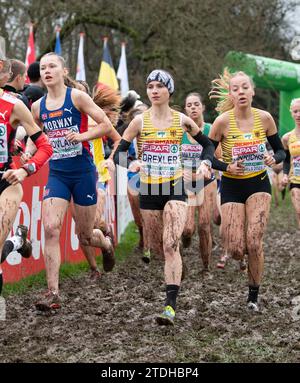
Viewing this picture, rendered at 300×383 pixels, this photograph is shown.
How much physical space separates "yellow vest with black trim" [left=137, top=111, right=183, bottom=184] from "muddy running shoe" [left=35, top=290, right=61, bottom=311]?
1277mm

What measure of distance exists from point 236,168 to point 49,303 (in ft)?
6.74

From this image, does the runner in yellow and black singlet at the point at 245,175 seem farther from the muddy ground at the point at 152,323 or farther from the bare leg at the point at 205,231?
the bare leg at the point at 205,231

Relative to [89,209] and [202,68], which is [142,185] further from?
[202,68]

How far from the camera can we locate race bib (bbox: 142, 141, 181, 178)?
659 cm

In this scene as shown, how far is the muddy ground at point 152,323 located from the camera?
16.6ft

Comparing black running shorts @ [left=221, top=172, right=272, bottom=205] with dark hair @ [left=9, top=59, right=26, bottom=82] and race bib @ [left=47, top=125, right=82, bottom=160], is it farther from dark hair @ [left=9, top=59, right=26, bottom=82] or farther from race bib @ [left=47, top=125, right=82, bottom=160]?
dark hair @ [left=9, top=59, right=26, bottom=82]

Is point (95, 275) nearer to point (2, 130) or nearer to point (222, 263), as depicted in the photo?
point (222, 263)

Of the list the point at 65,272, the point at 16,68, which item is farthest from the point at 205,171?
the point at 65,272

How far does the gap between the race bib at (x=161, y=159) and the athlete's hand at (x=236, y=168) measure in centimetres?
56

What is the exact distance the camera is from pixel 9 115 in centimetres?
557

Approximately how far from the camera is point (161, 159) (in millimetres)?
6598

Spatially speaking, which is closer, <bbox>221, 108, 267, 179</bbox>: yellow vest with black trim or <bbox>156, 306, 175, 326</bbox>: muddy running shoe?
<bbox>156, 306, 175, 326</bbox>: muddy running shoe

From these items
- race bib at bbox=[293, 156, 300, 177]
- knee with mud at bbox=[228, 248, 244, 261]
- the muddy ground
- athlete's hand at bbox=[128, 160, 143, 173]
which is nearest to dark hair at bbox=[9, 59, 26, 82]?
athlete's hand at bbox=[128, 160, 143, 173]
